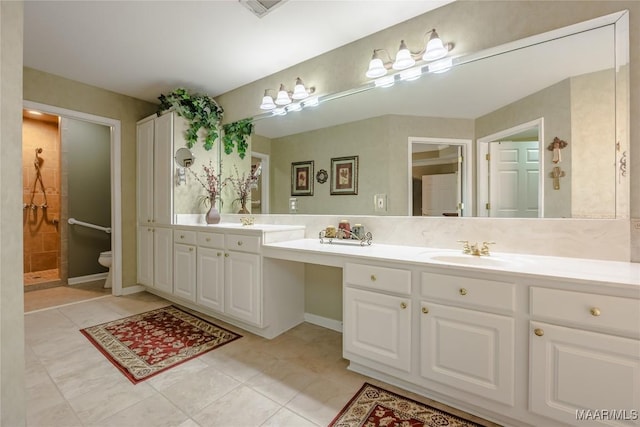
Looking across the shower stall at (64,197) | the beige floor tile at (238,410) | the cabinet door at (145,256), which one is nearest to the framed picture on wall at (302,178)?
the beige floor tile at (238,410)

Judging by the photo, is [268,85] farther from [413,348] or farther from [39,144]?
[39,144]

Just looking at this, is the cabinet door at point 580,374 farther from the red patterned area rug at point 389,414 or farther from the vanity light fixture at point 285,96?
the vanity light fixture at point 285,96

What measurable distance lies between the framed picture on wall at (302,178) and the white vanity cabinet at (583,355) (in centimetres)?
181

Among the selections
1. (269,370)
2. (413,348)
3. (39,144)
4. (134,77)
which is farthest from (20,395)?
(39,144)

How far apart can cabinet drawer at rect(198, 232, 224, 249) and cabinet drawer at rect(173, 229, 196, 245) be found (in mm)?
127

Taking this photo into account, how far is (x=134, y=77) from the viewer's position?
294 cm

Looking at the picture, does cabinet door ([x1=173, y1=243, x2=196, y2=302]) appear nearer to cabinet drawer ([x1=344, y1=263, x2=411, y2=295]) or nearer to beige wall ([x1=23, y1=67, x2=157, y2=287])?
beige wall ([x1=23, y1=67, x2=157, y2=287])

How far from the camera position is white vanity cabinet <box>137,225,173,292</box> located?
303 cm

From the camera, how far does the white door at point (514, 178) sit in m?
1.65

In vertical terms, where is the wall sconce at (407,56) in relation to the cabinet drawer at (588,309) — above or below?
above

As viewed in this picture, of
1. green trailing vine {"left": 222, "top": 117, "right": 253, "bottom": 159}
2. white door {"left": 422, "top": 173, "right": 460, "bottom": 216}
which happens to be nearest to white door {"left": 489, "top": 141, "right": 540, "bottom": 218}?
white door {"left": 422, "top": 173, "right": 460, "bottom": 216}

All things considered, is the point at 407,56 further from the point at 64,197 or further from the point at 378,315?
the point at 64,197

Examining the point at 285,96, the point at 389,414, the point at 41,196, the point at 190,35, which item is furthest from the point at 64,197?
the point at 389,414

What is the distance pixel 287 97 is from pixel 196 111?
1.17m
